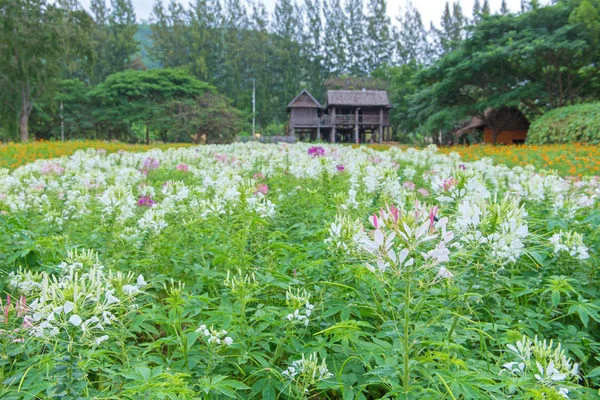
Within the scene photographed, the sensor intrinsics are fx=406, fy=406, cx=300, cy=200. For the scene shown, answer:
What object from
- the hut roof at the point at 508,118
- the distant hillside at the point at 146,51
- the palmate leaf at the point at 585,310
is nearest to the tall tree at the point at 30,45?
the distant hillside at the point at 146,51

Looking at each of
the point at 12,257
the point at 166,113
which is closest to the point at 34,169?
the point at 12,257

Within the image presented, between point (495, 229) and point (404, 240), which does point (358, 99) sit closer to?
point (495, 229)

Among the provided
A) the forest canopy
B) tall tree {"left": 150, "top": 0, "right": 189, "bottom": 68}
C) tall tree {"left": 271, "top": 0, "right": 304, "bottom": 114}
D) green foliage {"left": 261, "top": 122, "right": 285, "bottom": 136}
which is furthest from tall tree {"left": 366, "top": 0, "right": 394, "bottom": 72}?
tall tree {"left": 150, "top": 0, "right": 189, "bottom": 68}

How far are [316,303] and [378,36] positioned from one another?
64126 mm

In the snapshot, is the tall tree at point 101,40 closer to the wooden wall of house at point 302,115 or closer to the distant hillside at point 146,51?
the distant hillside at point 146,51

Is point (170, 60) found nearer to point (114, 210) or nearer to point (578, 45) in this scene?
point (578, 45)

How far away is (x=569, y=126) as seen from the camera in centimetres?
1502

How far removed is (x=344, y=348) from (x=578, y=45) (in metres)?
23.7

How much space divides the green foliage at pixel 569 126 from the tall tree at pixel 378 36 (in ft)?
147

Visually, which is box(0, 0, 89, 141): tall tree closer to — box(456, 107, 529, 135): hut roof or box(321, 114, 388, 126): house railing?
box(321, 114, 388, 126): house railing

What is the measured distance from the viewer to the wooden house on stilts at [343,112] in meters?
40.5

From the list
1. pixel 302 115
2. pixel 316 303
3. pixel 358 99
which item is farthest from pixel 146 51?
pixel 316 303

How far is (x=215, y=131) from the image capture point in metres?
36.9

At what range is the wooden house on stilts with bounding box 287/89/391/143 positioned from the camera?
40531 millimetres
